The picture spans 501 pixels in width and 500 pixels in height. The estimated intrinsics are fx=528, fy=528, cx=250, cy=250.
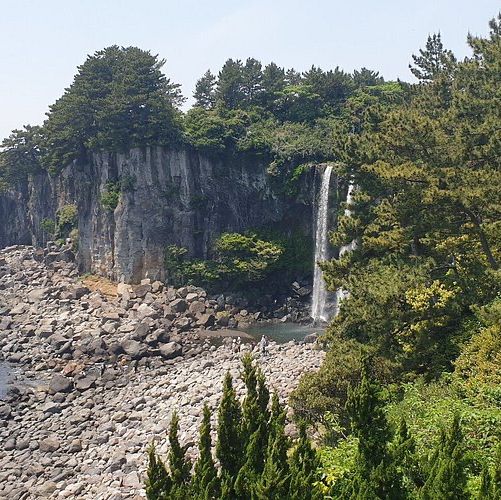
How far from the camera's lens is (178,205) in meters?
45.5

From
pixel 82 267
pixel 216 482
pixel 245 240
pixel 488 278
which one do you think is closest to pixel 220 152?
pixel 245 240

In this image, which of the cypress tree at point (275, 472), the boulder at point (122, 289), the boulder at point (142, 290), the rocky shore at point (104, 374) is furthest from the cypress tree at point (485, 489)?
the boulder at point (122, 289)

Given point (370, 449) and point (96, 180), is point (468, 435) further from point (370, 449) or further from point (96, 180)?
point (96, 180)

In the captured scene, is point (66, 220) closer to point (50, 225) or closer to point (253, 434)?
point (50, 225)

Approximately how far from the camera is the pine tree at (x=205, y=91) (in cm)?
6053

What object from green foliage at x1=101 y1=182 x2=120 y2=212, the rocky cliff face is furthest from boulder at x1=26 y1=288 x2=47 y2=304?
green foliage at x1=101 y1=182 x2=120 y2=212

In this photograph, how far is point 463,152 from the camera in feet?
61.4

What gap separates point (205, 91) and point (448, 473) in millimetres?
57820

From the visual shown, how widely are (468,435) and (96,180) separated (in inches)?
1735

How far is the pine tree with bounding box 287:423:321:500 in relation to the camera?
29.1 feet

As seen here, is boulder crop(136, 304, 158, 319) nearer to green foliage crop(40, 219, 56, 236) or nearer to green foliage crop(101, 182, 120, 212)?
green foliage crop(101, 182, 120, 212)

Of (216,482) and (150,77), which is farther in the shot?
(150,77)

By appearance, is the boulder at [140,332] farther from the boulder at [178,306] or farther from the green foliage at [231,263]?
the green foliage at [231,263]

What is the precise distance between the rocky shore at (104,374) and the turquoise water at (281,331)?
2.00 m
